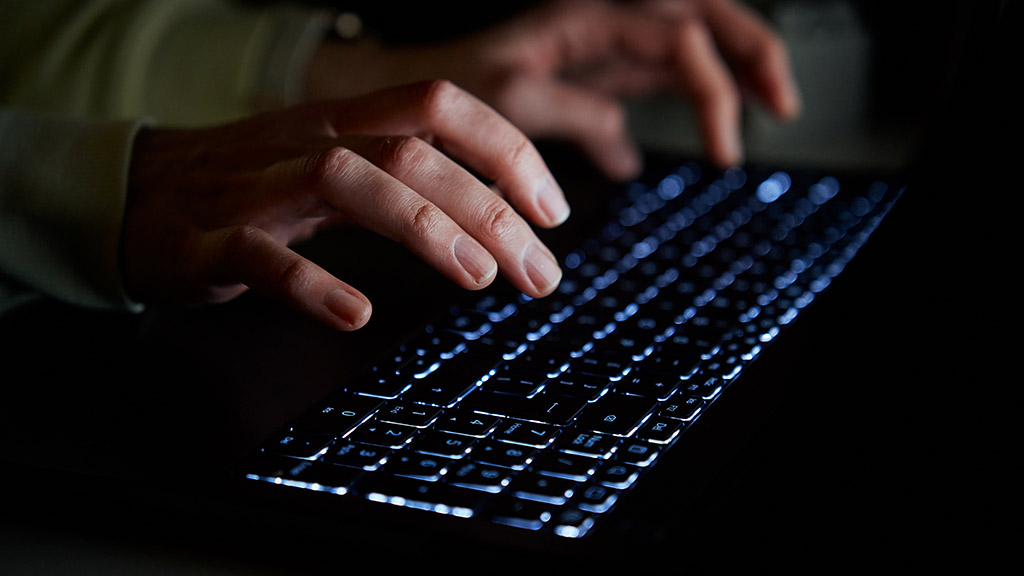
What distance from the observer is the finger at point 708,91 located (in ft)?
2.82

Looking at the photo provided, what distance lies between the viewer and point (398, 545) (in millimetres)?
336

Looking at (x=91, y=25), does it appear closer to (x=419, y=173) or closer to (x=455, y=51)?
(x=455, y=51)

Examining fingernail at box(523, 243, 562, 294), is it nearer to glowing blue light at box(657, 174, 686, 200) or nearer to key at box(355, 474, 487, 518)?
key at box(355, 474, 487, 518)

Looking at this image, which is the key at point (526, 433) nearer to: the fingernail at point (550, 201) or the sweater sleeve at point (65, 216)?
the fingernail at point (550, 201)

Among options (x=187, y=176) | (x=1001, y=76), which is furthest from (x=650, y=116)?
(x=187, y=176)

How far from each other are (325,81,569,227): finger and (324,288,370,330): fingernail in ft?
0.40

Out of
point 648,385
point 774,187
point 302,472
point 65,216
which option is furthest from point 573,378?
point 774,187

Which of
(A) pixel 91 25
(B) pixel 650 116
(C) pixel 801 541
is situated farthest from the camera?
(B) pixel 650 116

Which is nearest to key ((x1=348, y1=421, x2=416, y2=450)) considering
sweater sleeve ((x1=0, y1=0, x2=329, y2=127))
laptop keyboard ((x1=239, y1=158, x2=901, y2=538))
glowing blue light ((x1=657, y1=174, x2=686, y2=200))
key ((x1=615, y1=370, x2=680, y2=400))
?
laptop keyboard ((x1=239, y1=158, x2=901, y2=538))

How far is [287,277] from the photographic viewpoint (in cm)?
46

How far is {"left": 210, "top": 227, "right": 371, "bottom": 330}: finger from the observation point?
44cm

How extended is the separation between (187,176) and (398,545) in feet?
0.99

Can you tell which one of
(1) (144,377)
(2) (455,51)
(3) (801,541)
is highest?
(2) (455,51)

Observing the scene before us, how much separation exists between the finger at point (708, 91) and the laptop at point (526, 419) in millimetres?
222
